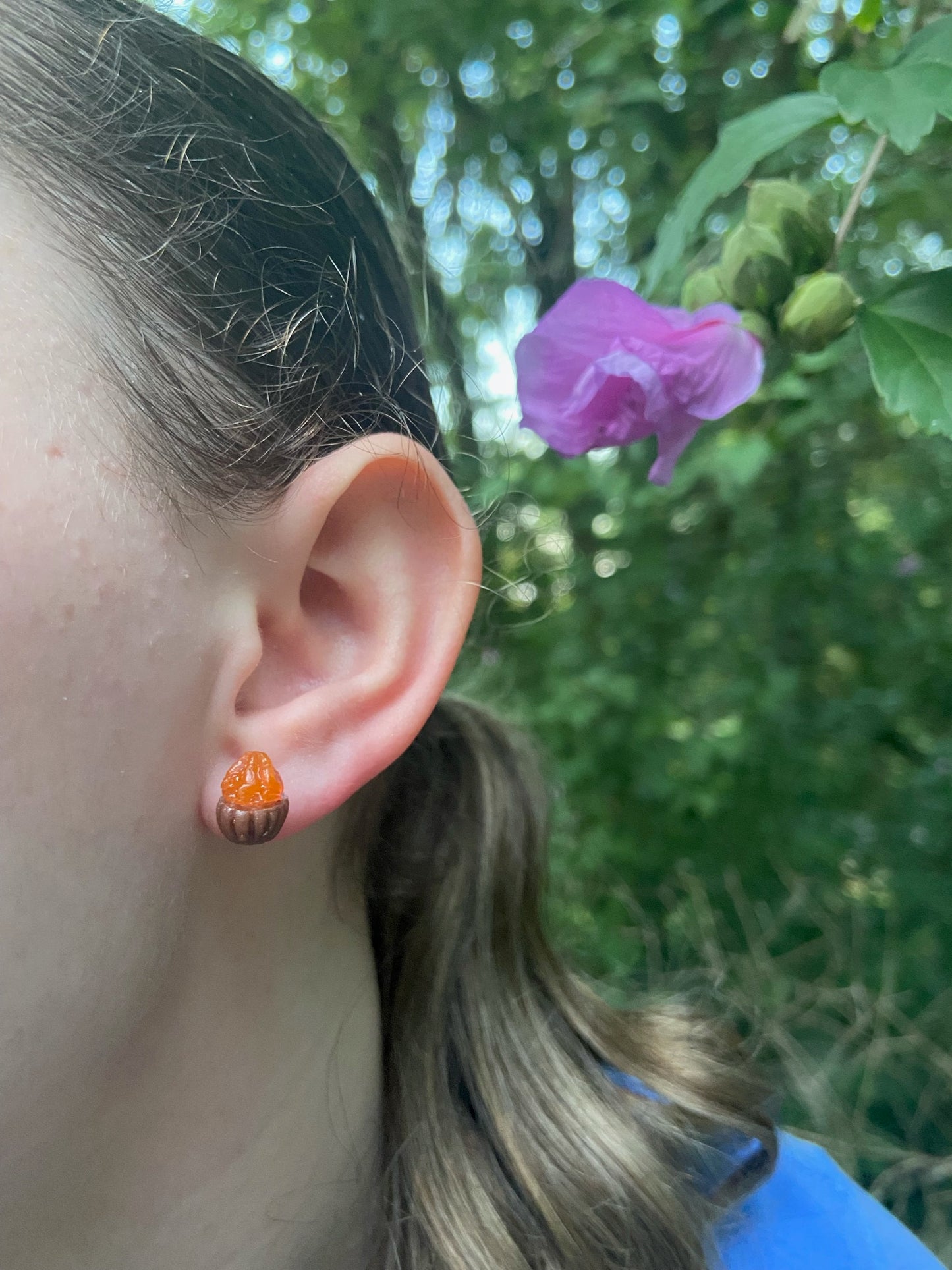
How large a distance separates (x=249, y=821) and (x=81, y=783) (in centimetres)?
12

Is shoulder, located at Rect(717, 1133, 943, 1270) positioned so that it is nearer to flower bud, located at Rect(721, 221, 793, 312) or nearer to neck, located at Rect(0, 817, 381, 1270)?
neck, located at Rect(0, 817, 381, 1270)

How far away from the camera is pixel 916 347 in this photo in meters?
0.70

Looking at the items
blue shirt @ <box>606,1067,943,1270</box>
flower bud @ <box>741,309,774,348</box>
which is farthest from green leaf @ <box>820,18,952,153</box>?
blue shirt @ <box>606,1067,943,1270</box>

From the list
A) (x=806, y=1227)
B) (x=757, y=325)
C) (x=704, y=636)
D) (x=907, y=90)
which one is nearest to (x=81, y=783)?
(x=757, y=325)

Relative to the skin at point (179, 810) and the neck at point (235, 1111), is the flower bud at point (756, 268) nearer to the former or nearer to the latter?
the skin at point (179, 810)

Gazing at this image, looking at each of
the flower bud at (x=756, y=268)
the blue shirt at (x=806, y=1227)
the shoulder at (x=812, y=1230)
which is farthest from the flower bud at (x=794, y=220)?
the shoulder at (x=812, y=1230)

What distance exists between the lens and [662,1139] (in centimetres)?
97

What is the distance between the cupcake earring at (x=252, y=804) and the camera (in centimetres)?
68

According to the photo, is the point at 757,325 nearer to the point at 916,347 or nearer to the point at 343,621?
the point at 916,347

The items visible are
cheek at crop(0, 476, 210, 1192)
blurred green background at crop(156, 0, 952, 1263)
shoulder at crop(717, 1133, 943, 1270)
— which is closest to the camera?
cheek at crop(0, 476, 210, 1192)

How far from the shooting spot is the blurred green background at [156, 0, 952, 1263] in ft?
5.64

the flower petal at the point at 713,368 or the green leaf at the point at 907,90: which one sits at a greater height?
the green leaf at the point at 907,90

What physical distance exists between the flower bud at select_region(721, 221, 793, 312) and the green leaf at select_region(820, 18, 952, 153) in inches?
4.5

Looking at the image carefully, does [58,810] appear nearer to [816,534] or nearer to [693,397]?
[693,397]
